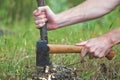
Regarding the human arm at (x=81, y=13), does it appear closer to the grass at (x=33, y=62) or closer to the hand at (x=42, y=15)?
the hand at (x=42, y=15)

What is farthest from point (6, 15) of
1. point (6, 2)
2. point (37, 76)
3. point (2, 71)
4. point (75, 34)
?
point (37, 76)

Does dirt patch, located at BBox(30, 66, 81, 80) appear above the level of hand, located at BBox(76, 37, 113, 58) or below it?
below

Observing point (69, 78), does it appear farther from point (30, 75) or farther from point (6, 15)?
point (6, 15)

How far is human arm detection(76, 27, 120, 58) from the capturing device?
4031 millimetres

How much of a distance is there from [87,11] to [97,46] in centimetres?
31

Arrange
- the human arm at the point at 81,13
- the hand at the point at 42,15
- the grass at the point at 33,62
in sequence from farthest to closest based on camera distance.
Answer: the grass at the point at 33,62 < the human arm at the point at 81,13 < the hand at the point at 42,15

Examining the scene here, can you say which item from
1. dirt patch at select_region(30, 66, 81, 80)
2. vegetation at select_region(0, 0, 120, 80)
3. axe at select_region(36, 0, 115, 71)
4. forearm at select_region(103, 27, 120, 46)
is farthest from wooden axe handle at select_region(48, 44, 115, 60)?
vegetation at select_region(0, 0, 120, 80)

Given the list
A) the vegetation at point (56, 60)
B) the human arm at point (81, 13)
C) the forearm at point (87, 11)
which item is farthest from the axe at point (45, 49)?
the vegetation at point (56, 60)

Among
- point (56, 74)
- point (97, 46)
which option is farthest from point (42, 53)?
point (97, 46)

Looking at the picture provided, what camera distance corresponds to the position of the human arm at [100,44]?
4.03m

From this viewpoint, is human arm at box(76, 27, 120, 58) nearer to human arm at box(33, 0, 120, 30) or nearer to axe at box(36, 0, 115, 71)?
axe at box(36, 0, 115, 71)

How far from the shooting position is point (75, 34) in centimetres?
573

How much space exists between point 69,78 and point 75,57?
862mm

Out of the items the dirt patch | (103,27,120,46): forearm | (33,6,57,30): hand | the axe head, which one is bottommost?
the dirt patch
